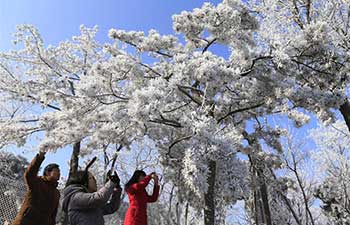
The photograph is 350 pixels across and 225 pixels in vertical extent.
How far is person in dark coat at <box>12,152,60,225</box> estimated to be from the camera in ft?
10.4

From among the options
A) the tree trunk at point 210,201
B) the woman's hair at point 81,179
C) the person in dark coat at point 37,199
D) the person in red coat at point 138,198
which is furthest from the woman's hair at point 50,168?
the tree trunk at point 210,201

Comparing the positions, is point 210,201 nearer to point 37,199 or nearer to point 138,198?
point 138,198

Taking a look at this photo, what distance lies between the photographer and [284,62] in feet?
21.1

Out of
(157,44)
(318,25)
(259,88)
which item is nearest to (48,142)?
(157,44)

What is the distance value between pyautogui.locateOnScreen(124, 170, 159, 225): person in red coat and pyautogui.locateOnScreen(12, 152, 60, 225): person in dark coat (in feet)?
3.34

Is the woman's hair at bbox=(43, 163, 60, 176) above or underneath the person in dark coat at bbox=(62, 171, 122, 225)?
above

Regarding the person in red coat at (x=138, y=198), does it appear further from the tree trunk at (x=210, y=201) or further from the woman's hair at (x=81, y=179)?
the tree trunk at (x=210, y=201)

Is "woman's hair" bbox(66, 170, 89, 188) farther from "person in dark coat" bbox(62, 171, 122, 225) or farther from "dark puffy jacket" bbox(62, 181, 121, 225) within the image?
"dark puffy jacket" bbox(62, 181, 121, 225)

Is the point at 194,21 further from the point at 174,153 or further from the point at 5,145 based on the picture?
the point at 5,145

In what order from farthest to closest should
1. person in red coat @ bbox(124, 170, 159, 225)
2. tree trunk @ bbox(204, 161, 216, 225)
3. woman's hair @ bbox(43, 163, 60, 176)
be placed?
1. tree trunk @ bbox(204, 161, 216, 225)
2. person in red coat @ bbox(124, 170, 159, 225)
3. woman's hair @ bbox(43, 163, 60, 176)

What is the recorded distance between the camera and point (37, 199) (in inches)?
128

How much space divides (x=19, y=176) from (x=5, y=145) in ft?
48.7

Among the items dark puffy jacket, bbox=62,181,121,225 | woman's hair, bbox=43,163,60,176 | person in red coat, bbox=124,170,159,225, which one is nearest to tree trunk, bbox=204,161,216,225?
person in red coat, bbox=124,170,159,225

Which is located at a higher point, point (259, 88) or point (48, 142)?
point (259, 88)
